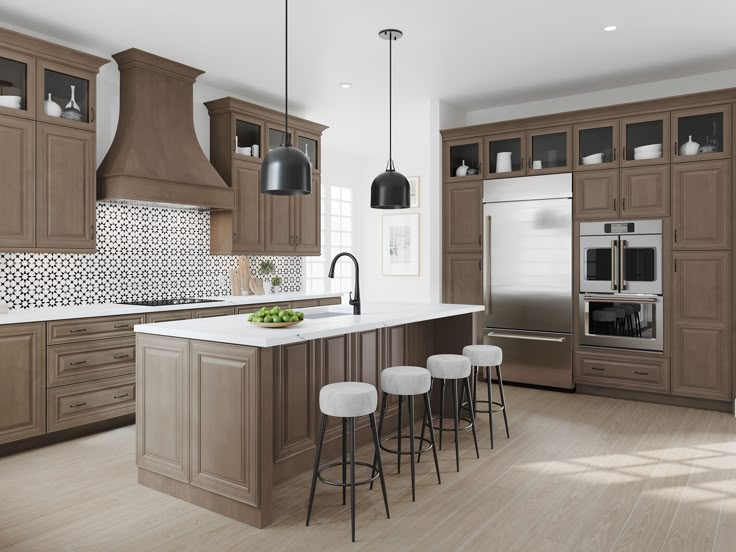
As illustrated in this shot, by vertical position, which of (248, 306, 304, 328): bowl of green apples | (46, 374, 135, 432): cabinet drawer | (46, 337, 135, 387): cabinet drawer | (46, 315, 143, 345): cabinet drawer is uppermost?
(248, 306, 304, 328): bowl of green apples

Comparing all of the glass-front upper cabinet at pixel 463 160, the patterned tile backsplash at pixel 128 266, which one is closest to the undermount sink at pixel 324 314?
the patterned tile backsplash at pixel 128 266

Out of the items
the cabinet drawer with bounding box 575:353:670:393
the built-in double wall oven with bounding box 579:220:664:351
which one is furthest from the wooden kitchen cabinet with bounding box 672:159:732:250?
the cabinet drawer with bounding box 575:353:670:393

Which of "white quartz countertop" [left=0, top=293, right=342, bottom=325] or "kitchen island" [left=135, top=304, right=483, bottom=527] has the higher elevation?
"white quartz countertop" [left=0, top=293, right=342, bottom=325]

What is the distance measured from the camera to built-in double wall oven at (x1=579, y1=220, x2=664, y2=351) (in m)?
5.19

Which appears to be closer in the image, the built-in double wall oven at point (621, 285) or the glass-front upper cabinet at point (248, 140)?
the built-in double wall oven at point (621, 285)

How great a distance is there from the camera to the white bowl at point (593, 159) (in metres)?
5.48

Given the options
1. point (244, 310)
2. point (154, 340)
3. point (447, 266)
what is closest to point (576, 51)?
point (447, 266)

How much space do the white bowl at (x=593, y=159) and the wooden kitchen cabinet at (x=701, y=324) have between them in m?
1.10

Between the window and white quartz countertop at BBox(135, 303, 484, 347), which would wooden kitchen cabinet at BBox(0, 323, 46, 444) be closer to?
white quartz countertop at BBox(135, 303, 484, 347)

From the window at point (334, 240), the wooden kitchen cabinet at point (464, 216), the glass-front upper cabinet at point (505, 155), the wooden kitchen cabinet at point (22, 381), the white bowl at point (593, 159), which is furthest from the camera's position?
the window at point (334, 240)

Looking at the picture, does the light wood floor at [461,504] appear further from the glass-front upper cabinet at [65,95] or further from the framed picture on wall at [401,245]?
the framed picture on wall at [401,245]

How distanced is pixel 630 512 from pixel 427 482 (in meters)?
1.05

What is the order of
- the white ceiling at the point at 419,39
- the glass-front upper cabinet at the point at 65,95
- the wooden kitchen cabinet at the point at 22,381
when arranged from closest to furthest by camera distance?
the wooden kitchen cabinet at the point at 22,381 < the white ceiling at the point at 419,39 < the glass-front upper cabinet at the point at 65,95

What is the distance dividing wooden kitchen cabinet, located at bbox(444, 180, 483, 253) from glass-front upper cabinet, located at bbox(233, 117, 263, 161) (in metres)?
2.04
